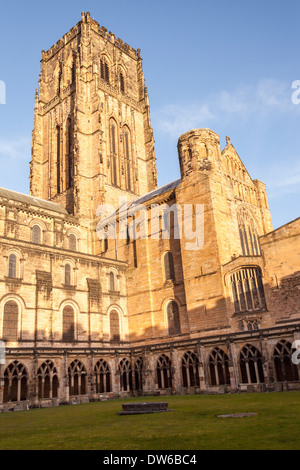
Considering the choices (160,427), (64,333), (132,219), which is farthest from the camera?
(132,219)

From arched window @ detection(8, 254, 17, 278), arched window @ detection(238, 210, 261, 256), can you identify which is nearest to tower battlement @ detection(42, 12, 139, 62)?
arched window @ detection(238, 210, 261, 256)

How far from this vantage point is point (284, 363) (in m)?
22.2

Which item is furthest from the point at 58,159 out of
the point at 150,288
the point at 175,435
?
the point at 175,435

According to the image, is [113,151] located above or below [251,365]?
above

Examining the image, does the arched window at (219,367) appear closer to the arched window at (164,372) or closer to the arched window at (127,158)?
the arched window at (164,372)

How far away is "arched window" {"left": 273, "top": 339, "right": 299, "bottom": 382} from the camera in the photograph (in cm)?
2188

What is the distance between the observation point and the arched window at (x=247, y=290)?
1128 inches

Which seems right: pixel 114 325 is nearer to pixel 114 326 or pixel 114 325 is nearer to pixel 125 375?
pixel 114 326

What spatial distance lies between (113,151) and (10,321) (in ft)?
102

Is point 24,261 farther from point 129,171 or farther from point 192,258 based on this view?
point 129,171

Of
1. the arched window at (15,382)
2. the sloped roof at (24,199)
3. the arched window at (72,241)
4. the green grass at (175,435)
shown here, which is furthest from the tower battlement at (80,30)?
the green grass at (175,435)

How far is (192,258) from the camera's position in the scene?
1264 inches
